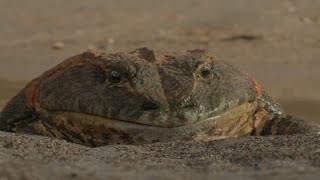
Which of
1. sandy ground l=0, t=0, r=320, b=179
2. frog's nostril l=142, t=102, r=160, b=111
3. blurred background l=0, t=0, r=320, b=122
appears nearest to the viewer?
frog's nostril l=142, t=102, r=160, b=111

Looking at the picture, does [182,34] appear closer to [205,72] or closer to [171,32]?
[171,32]

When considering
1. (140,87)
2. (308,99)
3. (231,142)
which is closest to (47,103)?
(140,87)

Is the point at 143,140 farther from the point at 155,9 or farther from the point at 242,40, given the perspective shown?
the point at 155,9

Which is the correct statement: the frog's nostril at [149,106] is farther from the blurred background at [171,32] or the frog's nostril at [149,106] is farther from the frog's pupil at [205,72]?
the blurred background at [171,32]

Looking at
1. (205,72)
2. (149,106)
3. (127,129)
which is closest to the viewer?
(149,106)

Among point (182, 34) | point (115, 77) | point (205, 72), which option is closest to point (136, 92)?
point (115, 77)

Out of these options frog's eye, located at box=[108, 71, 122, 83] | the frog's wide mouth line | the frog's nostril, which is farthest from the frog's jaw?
frog's eye, located at box=[108, 71, 122, 83]

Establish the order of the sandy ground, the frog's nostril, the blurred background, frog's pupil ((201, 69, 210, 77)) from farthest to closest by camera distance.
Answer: the blurred background, the sandy ground, frog's pupil ((201, 69, 210, 77)), the frog's nostril

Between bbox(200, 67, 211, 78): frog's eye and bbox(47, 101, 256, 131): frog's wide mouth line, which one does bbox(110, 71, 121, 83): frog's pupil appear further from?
bbox(200, 67, 211, 78): frog's eye
